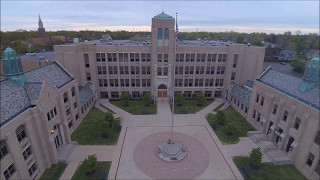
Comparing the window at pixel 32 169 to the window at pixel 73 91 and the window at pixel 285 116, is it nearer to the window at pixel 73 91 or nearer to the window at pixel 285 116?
the window at pixel 73 91

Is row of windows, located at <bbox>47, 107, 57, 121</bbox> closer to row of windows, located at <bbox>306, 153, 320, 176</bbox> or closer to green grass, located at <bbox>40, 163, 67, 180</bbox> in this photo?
green grass, located at <bbox>40, 163, 67, 180</bbox>

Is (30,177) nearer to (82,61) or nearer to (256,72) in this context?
(82,61)

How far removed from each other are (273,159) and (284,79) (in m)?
15.7

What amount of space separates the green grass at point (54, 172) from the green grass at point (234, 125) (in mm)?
29424

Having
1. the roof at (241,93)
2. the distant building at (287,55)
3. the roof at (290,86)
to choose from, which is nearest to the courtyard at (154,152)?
the roof at (241,93)

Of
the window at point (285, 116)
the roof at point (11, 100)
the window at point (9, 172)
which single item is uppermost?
the roof at point (11, 100)

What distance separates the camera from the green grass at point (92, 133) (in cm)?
3671

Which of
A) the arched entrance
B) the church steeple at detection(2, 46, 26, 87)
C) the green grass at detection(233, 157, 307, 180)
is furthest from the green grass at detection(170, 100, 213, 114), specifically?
the church steeple at detection(2, 46, 26, 87)

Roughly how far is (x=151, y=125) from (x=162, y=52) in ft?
69.7

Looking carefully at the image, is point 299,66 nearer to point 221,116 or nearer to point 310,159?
point 221,116

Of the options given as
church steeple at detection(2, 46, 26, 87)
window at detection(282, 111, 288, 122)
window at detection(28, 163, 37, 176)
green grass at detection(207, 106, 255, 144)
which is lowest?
green grass at detection(207, 106, 255, 144)

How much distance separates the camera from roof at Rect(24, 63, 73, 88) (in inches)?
1305

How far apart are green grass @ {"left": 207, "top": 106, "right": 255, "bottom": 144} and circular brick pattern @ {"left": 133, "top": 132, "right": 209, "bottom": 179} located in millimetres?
5868

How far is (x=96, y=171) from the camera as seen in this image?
29250 mm
